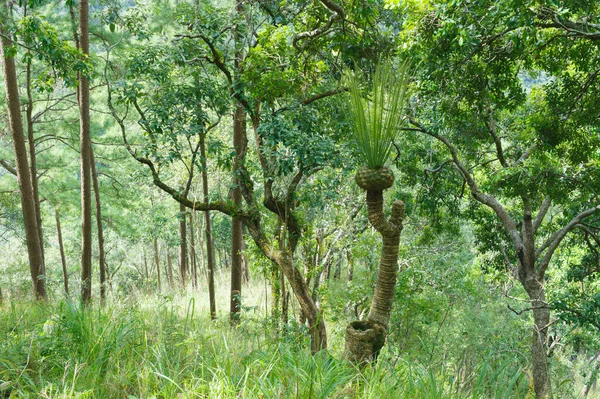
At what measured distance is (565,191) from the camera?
219 inches

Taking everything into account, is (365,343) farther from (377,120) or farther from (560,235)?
(560,235)

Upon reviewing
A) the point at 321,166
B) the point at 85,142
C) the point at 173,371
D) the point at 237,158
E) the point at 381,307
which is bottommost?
the point at 173,371

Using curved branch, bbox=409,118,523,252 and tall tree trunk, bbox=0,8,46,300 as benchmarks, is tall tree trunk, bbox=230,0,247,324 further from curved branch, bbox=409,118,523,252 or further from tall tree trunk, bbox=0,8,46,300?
tall tree trunk, bbox=0,8,46,300

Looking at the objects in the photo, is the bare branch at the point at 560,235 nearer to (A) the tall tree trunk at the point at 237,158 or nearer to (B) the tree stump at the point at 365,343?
(A) the tall tree trunk at the point at 237,158

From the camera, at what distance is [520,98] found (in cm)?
554

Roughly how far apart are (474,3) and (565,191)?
2838 mm

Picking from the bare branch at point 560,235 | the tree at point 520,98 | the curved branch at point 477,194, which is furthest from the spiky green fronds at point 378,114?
the bare branch at point 560,235

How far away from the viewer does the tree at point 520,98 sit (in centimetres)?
374

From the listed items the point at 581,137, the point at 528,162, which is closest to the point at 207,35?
the point at 528,162

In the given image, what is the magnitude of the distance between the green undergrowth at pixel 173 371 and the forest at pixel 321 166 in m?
0.02

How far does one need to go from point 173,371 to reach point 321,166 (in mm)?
2673

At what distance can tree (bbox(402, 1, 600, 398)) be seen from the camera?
374cm

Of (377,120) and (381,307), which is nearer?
(377,120)

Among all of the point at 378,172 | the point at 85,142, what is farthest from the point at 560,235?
the point at 85,142
